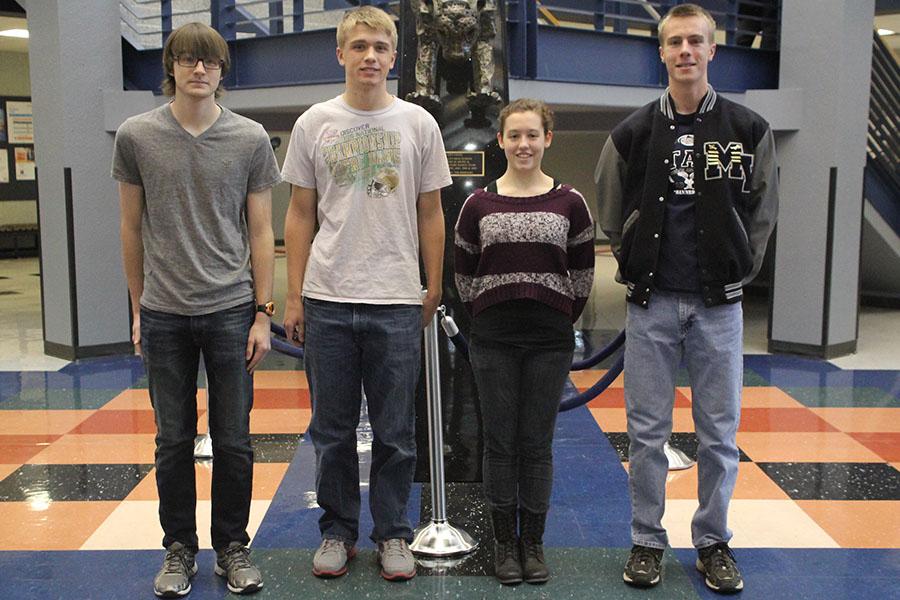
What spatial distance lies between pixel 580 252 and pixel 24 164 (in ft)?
57.3

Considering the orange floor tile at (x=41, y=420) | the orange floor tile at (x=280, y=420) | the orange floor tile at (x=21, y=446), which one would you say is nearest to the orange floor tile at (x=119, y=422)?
the orange floor tile at (x=41, y=420)

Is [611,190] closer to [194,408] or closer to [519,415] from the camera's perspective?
[519,415]

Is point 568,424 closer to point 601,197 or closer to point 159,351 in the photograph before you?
point 601,197

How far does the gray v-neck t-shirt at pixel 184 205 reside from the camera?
3.25m

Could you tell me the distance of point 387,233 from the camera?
3.38m

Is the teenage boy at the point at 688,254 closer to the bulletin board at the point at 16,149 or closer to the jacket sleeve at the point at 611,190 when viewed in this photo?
the jacket sleeve at the point at 611,190

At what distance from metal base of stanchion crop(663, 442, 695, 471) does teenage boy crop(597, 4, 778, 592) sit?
61.3 inches

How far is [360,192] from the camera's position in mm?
3357

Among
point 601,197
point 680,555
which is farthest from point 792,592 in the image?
point 601,197

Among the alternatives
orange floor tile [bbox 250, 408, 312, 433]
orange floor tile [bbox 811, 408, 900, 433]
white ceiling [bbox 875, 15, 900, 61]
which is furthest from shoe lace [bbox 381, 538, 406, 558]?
white ceiling [bbox 875, 15, 900, 61]

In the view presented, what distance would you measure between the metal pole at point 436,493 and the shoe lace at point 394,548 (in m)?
0.21

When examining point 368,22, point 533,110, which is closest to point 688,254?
point 533,110

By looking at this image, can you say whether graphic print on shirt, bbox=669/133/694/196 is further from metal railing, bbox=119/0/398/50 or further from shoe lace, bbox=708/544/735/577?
metal railing, bbox=119/0/398/50

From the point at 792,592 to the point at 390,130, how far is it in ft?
7.39
